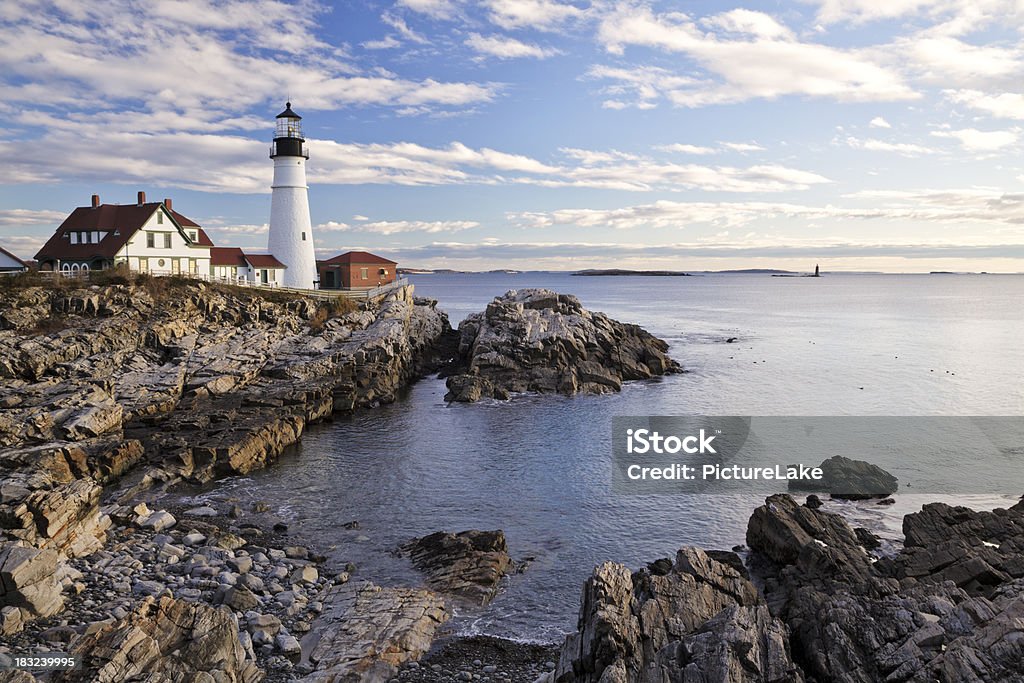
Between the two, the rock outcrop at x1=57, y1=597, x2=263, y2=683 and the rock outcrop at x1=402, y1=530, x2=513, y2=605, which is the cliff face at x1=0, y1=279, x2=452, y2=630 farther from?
the rock outcrop at x1=402, y1=530, x2=513, y2=605

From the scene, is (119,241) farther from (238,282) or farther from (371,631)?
(371,631)

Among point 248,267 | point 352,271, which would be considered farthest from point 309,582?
point 352,271

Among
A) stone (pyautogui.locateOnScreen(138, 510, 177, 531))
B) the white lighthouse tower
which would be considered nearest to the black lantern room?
the white lighthouse tower

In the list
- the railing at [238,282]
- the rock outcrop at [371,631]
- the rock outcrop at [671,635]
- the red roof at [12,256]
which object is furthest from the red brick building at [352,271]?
the rock outcrop at [671,635]

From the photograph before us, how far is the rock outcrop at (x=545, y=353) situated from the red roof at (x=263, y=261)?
656 inches

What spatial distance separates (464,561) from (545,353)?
29.3m

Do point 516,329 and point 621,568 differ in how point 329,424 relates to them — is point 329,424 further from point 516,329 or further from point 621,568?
point 621,568

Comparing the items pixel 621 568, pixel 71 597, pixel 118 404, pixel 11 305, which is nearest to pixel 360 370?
pixel 118 404

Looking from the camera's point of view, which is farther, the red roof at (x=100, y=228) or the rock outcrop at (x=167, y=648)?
the red roof at (x=100, y=228)

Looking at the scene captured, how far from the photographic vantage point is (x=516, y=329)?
48844mm

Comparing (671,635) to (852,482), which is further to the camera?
(852,482)

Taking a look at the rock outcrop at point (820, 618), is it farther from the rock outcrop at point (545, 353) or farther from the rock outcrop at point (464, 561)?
the rock outcrop at point (545, 353)

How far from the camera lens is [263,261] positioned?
56.5 metres

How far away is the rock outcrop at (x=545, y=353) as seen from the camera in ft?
148
